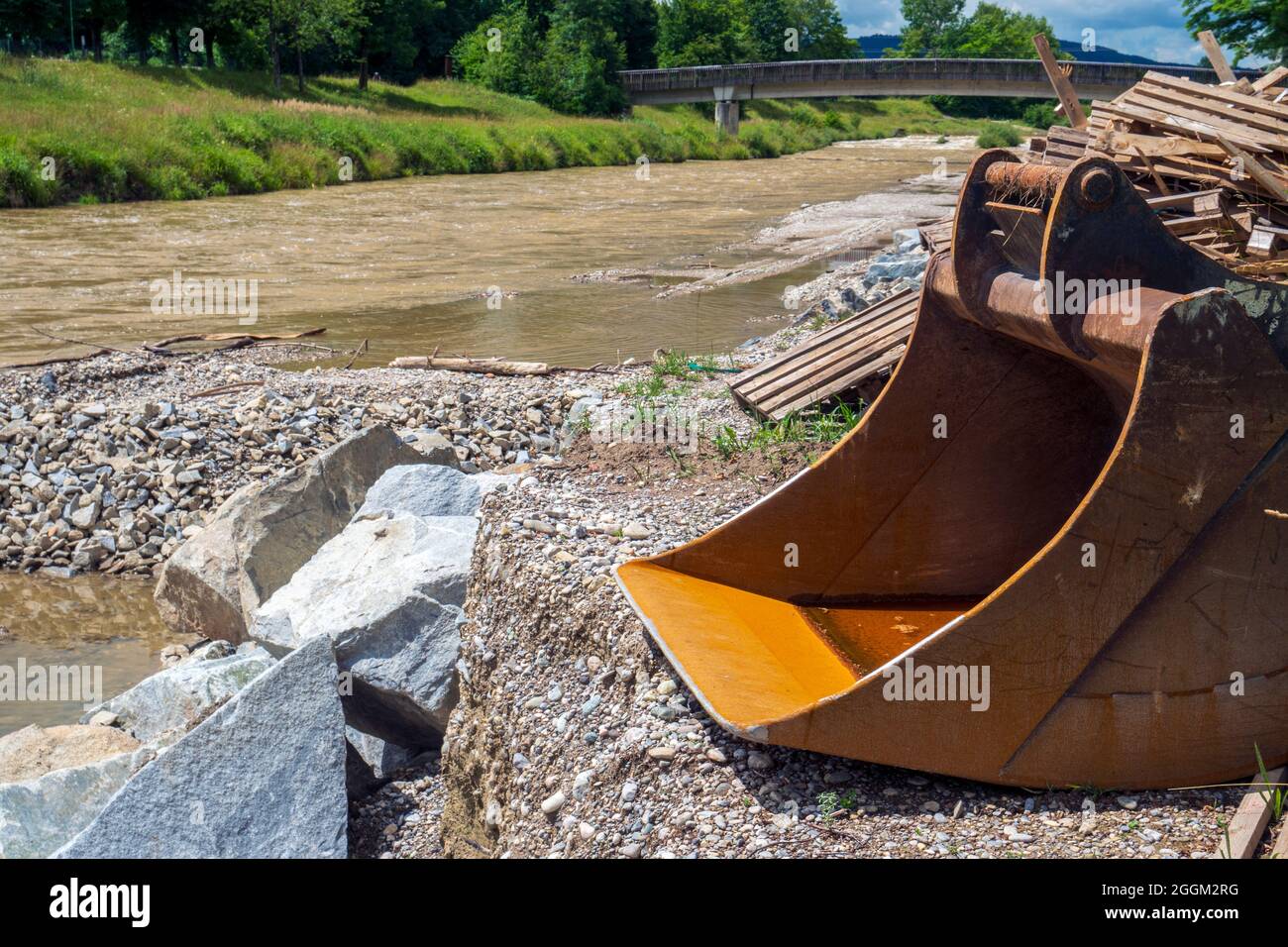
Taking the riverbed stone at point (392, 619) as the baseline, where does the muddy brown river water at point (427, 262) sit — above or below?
above

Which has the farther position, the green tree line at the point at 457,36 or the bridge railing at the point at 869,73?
the bridge railing at the point at 869,73

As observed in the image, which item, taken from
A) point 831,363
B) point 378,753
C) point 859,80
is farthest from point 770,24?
point 378,753

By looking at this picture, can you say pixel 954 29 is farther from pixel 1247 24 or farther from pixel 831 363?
pixel 831 363

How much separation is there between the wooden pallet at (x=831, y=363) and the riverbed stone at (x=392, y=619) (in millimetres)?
2399

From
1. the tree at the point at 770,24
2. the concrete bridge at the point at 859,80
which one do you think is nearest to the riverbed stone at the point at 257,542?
the concrete bridge at the point at 859,80

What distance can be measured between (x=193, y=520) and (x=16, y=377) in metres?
3.09

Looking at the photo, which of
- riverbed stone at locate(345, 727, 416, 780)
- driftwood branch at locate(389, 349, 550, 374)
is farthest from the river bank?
driftwood branch at locate(389, 349, 550, 374)

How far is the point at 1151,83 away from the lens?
1069 centimetres

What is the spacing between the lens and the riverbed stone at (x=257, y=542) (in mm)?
6531

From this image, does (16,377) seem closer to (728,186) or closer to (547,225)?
(547,225)

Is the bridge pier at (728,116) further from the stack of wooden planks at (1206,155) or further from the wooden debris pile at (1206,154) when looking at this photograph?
the stack of wooden planks at (1206,155)

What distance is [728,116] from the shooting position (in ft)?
195

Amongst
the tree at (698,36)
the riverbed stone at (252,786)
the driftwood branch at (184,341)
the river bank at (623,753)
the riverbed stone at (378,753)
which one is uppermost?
the tree at (698,36)
